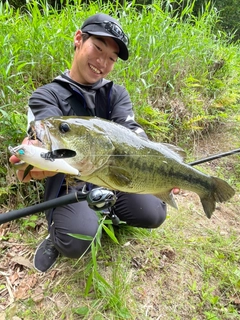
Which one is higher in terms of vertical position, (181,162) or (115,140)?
(115,140)

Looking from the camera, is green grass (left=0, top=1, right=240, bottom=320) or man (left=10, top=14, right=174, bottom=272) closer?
green grass (left=0, top=1, right=240, bottom=320)

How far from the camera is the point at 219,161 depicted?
4.17 metres

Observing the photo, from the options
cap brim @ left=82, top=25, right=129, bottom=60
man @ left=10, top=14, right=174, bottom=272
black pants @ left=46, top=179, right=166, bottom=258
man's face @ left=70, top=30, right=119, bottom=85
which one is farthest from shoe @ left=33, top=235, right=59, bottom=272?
cap brim @ left=82, top=25, right=129, bottom=60

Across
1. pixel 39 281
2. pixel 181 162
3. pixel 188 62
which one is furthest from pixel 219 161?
pixel 39 281

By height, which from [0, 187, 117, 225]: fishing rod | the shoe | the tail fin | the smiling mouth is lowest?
the shoe

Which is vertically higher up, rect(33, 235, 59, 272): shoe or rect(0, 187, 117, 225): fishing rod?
rect(0, 187, 117, 225): fishing rod

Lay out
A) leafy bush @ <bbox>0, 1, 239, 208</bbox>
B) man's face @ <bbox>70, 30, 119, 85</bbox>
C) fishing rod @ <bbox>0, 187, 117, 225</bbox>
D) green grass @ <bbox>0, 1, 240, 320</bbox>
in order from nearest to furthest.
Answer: fishing rod @ <bbox>0, 187, 117, 225</bbox> < green grass @ <bbox>0, 1, 240, 320</bbox> < man's face @ <bbox>70, 30, 119, 85</bbox> < leafy bush @ <bbox>0, 1, 239, 208</bbox>

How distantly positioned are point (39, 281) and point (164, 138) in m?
2.40

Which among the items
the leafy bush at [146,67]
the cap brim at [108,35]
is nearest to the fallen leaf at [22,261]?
the leafy bush at [146,67]

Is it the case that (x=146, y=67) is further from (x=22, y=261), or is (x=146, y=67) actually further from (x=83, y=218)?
(x=22, y=261)

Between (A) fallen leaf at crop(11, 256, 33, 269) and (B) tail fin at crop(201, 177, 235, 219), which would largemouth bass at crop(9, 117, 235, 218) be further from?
(A) fallen leaf at crop(11, 256, 33, 269)

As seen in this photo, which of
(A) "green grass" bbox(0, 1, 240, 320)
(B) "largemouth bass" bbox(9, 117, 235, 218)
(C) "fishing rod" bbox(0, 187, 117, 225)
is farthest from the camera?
(A) "green grass" bbox(0, 1, 240, 320)

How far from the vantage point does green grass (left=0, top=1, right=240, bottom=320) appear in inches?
79.7

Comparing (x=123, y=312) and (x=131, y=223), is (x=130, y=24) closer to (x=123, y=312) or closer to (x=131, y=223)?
(x=131, y=223)
